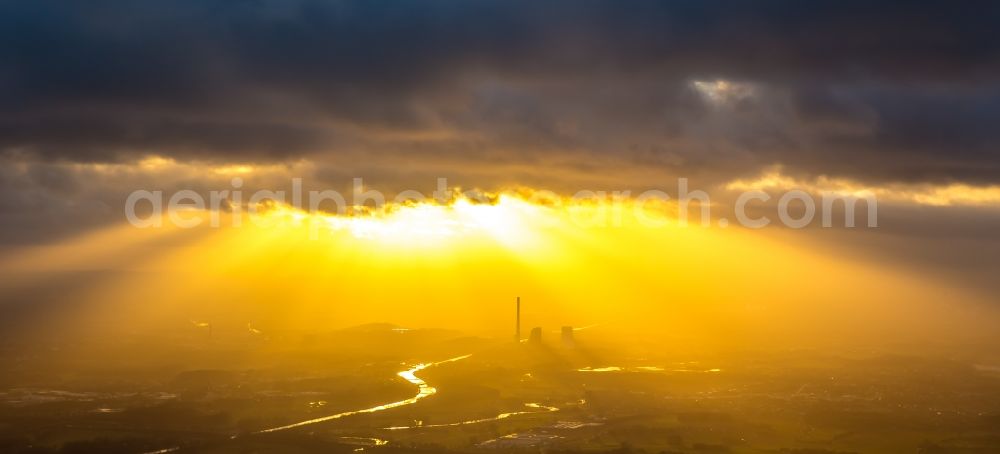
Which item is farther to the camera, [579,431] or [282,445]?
[579,431]

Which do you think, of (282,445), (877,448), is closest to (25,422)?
(282,445)

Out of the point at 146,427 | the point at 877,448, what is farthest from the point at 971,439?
the point at 146,427

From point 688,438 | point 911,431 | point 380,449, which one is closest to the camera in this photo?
point 380,449

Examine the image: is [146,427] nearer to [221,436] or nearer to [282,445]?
[221,436]

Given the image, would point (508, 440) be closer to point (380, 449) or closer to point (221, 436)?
point (380, 449)

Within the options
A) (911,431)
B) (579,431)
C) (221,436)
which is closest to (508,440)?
(579,431)

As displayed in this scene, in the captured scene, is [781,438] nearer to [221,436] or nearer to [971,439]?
[971,439]

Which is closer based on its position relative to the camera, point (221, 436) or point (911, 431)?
point (221, 436)

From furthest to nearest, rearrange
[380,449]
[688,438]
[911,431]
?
[911,431]
[688,438]
[380,449]
